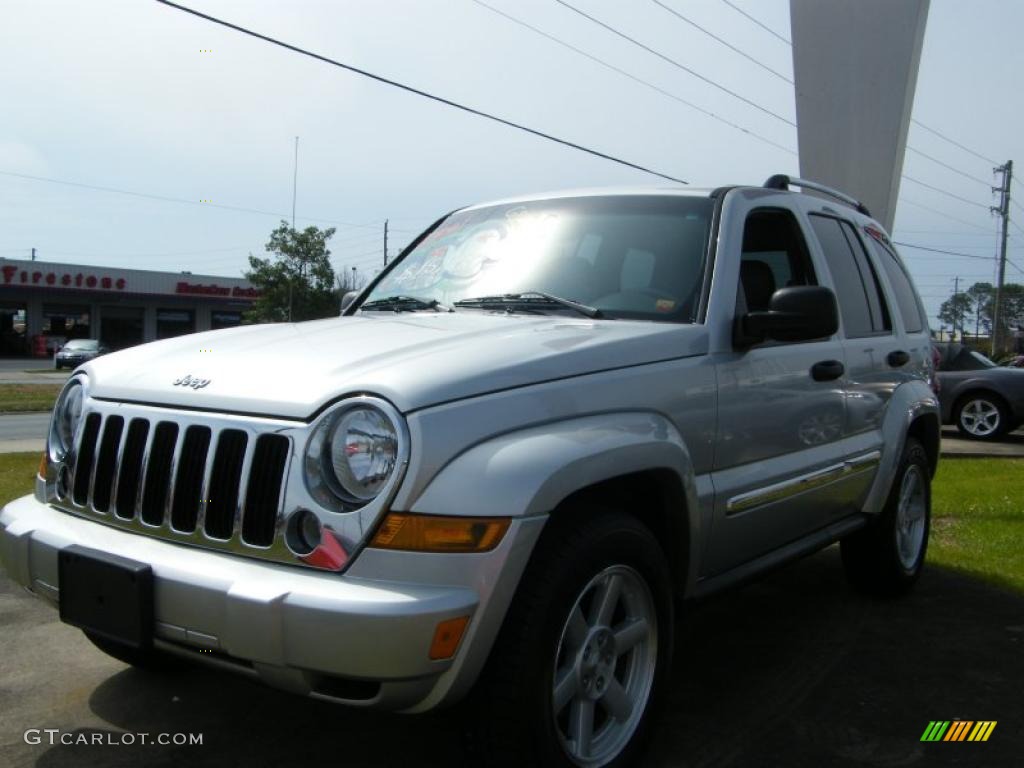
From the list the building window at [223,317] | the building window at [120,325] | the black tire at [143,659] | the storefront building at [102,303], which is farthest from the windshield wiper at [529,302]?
the building window at [223,317]

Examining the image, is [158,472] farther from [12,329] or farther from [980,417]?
Result: [12,329]

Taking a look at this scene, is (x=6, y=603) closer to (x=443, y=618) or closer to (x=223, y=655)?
(x=223, y=655)

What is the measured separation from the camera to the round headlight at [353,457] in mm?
2408

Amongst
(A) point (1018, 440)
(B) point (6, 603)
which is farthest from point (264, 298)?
(B) point (6, 603)

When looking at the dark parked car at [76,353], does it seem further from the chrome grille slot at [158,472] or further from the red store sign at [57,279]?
the chrome grille slot at [158,472]

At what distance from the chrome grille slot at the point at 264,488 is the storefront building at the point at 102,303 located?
4914 cm

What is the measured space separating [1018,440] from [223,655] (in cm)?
1456

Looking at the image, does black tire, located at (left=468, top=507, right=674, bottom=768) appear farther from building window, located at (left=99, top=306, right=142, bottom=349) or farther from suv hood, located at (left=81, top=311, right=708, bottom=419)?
building window, located at (left=99, top=306, right=142, bottom=349)

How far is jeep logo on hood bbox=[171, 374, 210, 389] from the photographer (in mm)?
2754

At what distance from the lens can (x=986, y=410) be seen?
1419 cm

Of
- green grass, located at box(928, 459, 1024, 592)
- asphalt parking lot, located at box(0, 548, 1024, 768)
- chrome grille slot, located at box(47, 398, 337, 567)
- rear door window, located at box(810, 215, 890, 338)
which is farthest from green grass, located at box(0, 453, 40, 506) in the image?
green grass, located at box(928, 459, 1024, 592)

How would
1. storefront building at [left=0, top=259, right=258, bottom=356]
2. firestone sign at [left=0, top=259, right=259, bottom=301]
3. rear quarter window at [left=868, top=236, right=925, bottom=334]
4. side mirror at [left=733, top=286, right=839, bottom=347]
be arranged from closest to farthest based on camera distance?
side mirror at [left=733, top=286, right=839, bottom=347]
rear quarter window at [left=868, top=236, right=925, bottom=334]
firestone sign at [left=0, top=259, right=259, bottom=301]
storefront building at [left=0, top=259, right=258, bottom=356]

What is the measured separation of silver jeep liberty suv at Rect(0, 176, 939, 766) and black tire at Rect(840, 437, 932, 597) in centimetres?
83

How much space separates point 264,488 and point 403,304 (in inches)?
62.4
